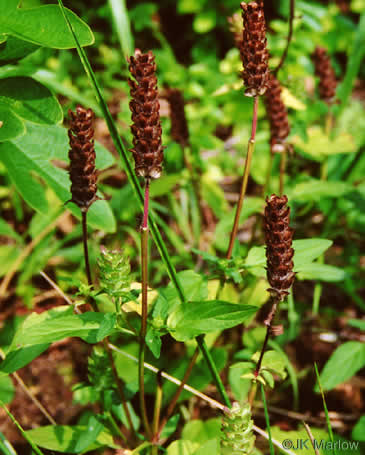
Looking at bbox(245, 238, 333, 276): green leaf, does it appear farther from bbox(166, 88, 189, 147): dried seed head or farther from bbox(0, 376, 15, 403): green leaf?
bbox(0, 376, 15, 403): green leaf

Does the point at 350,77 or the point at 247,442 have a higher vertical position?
the point at 350,77

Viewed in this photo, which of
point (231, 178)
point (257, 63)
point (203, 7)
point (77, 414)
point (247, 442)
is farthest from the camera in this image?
point (203, 7)

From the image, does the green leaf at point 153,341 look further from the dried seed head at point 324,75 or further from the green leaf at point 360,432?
the dried seed head at point 324,75

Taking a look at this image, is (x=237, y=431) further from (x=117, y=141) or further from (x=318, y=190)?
(x=318, y=190)

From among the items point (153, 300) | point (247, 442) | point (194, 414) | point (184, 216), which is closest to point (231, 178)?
point (184, 216)

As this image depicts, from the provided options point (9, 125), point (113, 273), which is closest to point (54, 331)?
point (113, 273)

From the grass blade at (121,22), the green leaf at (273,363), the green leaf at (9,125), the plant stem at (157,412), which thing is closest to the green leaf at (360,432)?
the green leaf at (273,363)

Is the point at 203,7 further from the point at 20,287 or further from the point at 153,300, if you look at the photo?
the point at 153,300
